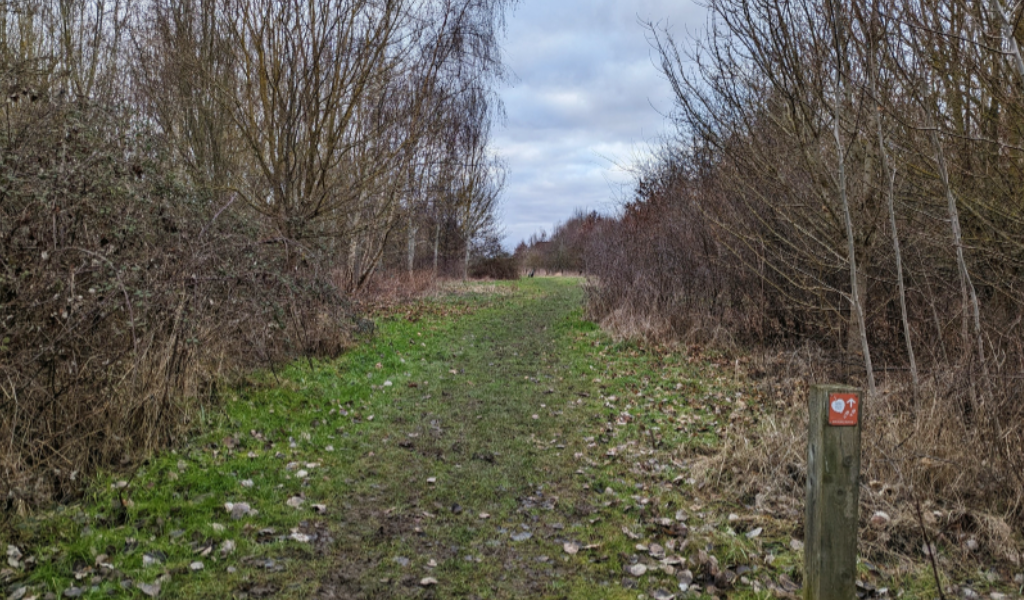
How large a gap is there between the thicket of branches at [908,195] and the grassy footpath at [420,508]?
1.59m

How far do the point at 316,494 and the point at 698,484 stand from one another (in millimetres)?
3126

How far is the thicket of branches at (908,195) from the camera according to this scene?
15.7ft

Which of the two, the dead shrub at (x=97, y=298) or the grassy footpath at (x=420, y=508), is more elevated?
the dead shrub at (x=97, y=298)

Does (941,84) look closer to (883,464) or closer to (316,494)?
(883,464)

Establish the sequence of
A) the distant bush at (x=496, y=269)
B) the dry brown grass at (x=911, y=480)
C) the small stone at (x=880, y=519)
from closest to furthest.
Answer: the dry brown grass at (x=911, y=480), the small stone at (x=880, y=519), the distant bush at (x=496, y=269)

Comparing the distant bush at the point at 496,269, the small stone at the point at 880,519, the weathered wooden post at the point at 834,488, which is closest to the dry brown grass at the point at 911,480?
the small stone at the point at 880,519

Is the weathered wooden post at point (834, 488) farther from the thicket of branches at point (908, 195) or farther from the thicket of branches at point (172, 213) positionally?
the thicket of branches at point (172, 213)

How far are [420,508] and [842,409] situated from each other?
3.05 m

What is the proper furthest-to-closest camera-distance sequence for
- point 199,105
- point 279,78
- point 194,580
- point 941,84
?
point 199,105
point 279,78
point 941,84
point 194,580

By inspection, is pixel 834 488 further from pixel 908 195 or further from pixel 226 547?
pixel 908 195

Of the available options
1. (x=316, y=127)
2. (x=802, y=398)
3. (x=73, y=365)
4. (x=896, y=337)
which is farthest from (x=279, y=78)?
(x=896, y=337)

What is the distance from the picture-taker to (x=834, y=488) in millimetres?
3115

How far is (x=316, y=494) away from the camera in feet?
15.8

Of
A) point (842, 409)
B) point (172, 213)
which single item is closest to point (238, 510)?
point (172, 213)
